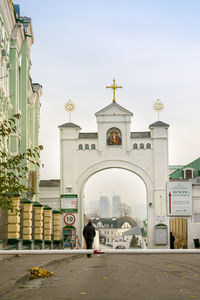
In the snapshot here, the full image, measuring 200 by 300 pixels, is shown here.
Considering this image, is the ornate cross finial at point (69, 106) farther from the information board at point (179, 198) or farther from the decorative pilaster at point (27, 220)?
the decorative pilaster at point (27, 220)

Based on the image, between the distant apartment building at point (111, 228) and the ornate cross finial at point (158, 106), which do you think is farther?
the distant apartment building at point (111, 228)

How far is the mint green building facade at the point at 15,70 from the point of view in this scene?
25391 mm

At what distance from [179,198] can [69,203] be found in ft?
26.2

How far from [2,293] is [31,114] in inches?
1118

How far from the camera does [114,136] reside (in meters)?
43.2

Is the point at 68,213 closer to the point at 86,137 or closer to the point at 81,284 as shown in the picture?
the point at 86,137

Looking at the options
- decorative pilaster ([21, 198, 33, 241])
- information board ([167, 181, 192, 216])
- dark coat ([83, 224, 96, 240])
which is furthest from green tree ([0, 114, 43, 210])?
information board ([167, 181, 192, 216])

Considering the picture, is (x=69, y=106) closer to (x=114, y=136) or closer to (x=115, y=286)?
(x=114, y=136)

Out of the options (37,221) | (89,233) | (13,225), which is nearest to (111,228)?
(37,221)

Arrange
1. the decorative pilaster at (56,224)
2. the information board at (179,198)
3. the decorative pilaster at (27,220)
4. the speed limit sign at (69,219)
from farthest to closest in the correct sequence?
1. the speed limit sign at (69,219)
2. the information board at (179,198)
3. the decorative pilaster at (56,224)
4. the decorative pilaster at (27,220)

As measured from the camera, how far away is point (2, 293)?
9.23 meters

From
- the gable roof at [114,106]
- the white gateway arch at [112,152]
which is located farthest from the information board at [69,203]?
the gable roof at [114,106]

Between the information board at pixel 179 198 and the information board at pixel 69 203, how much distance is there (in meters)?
6.76

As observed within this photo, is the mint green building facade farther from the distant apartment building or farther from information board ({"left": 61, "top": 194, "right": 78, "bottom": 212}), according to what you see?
the distant apartment building
